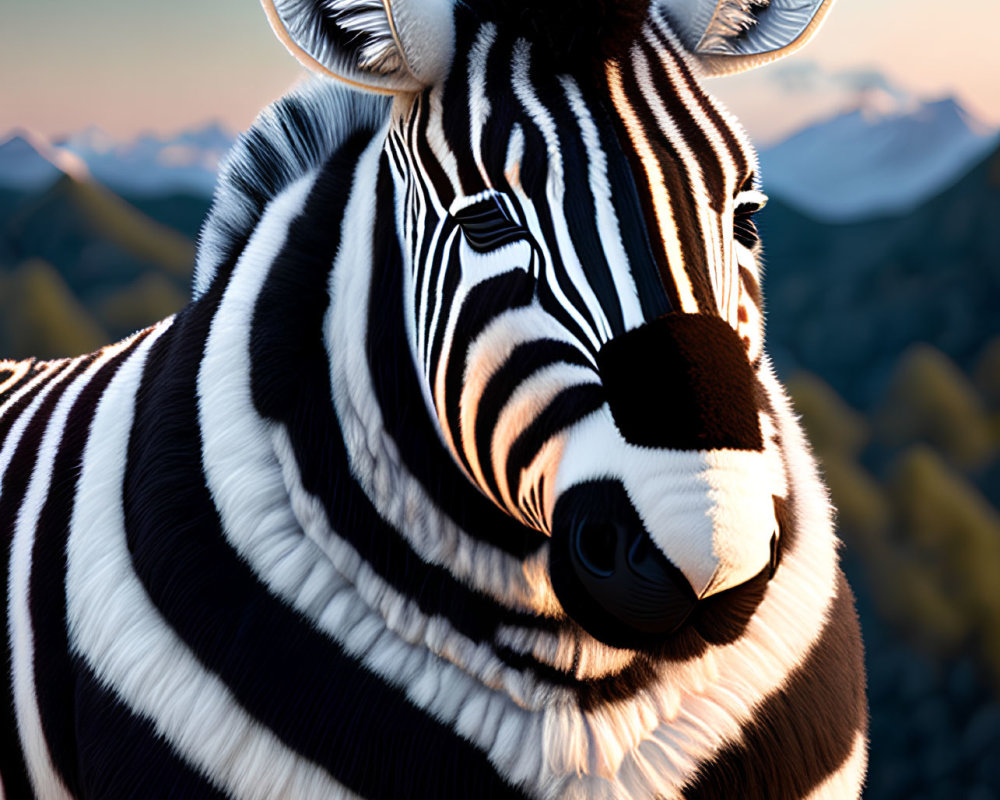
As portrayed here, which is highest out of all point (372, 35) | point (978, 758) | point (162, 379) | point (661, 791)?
point (372, 35)

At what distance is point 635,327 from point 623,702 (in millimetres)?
631

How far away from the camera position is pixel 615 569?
944mm

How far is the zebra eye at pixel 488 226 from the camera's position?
3.57 ft

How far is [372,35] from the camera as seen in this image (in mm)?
1209

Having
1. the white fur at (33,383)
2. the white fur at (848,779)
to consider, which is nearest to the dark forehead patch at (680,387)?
the white fur at (848,779)

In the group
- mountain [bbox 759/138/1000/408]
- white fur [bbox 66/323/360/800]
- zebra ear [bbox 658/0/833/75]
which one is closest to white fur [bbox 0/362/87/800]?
white fur [bbox 66/323/360/800]

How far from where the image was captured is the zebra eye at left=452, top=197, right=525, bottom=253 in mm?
1087

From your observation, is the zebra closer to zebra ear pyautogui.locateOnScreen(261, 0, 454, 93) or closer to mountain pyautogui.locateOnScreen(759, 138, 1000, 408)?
zebra ear pyautogui.locateOnScreen(261, 0, 454, 93)

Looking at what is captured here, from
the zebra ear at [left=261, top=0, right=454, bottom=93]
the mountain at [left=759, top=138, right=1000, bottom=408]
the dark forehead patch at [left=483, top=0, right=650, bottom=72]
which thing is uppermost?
the zebra ear at [left=261, top=0, right=454, bottom=93]

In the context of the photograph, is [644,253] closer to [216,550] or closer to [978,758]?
[216,550]

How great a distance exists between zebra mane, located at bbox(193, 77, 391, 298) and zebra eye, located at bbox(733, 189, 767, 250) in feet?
2.28

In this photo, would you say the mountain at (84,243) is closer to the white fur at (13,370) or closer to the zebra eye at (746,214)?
the white fur at (13,370)

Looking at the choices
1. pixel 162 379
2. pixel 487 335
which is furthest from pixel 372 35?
pixel 162 379

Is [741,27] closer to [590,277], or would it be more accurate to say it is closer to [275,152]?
[590,277]
